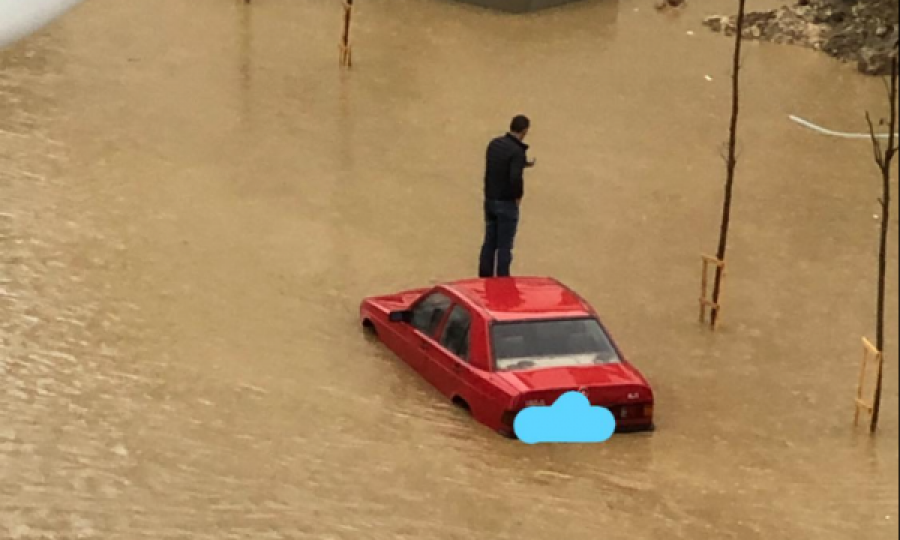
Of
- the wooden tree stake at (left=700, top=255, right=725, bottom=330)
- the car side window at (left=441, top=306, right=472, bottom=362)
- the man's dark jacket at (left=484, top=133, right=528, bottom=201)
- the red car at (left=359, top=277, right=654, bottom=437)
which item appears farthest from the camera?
the wooden tree stake at (left=700, top=255, right=725, bottom=330)

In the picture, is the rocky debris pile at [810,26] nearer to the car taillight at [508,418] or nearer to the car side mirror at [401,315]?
the car side mirror at [401,315]

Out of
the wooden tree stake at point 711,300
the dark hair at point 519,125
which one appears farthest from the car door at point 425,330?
the wooden tree stake at point 711,300

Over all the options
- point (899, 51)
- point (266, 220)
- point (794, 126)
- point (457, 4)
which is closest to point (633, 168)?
point (794, 126)

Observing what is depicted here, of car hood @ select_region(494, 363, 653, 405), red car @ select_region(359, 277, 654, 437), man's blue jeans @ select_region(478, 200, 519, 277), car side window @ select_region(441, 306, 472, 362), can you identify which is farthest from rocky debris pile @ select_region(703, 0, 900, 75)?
car hood @ select_region(494, 363, 653, 405)

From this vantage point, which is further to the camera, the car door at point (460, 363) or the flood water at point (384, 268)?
the car door at point (460, 363)

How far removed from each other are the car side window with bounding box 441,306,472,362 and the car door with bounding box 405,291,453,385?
0.10 metres

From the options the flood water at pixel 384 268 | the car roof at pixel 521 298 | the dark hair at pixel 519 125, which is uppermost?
the dark hair at pixel 519 125

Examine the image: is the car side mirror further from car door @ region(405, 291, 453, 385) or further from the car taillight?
the car taillight

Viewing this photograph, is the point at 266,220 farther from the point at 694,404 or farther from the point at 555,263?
the point at 694,404

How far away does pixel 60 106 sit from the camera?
1622 centimetres

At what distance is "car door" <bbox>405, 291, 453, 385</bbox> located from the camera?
9383mm

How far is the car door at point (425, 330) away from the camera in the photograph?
9.38m

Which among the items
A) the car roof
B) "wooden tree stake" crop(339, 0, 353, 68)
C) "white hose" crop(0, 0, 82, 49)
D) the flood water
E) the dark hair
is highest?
"white hose" crop(0, 0, 82, 49)

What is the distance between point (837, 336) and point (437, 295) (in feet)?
11.7
